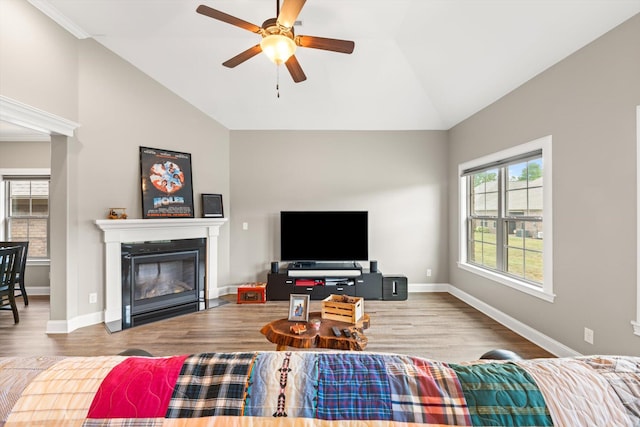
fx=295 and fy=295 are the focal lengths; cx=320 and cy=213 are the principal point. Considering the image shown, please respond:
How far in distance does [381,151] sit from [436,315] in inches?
103

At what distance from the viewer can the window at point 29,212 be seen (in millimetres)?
4805

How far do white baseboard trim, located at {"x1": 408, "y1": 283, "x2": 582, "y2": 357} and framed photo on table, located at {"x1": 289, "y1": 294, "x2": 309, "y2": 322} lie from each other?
7.58 ft

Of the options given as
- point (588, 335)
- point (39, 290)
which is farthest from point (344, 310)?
point (39, 290)

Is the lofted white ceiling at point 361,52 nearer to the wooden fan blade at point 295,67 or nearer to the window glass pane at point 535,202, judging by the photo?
the wooden fan blade at point 295,67

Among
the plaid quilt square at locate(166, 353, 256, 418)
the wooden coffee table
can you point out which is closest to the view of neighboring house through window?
the wooden coffee table

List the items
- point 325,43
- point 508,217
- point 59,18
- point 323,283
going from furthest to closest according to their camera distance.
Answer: point 323,283, point 508,217, point 59,18, point 325,43

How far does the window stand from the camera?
15.8 feet

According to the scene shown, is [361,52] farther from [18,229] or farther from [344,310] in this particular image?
[18,229]

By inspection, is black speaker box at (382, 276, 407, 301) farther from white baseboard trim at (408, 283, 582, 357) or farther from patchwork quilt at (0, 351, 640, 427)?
patchwork quilt at (0, 351, 640, 427)

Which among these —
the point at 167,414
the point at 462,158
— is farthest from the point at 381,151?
the point at 167,414

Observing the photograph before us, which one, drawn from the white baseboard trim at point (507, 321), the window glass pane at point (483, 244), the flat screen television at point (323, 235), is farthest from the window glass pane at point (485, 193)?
the flat screen television at point (323, 235)

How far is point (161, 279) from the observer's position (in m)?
3.85

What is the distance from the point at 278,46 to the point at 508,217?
3177 millimetres

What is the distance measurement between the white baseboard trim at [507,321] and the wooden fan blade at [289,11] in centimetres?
346
